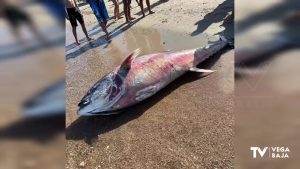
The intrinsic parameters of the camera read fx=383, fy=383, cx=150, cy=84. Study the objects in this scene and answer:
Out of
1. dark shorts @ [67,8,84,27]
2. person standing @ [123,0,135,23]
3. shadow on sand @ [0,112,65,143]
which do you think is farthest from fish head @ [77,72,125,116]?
shadow on sand @ [0,112,65,143]

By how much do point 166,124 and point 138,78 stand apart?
0.38 m

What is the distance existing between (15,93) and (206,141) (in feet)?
4.17

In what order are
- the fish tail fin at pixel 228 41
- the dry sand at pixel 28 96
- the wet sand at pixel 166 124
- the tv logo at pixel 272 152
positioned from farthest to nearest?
the fish tail fin at pixel 228 41
the wet sand at pixel 166 124
the tv logo at pixel 272 152
the dry sand at pixel 28 96

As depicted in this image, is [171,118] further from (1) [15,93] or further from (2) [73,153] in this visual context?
(1) [15,93]

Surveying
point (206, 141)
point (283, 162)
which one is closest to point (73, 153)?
point (206, 141)

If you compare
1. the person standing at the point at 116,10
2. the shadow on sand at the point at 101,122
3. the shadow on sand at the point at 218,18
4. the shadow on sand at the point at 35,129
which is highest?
the shadow on sand at the point at 35,129

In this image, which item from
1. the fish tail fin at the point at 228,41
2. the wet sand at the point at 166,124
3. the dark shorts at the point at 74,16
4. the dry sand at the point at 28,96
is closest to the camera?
the dry sand at the point at 28,96

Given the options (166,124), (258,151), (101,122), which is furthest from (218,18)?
(258,151)

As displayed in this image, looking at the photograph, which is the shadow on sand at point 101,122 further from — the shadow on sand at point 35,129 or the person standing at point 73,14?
the shadow on sand at point 35,129

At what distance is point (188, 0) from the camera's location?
8.66ft

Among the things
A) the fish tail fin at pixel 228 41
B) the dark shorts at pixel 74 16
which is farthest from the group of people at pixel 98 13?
the fish tail fin at pixel 228 41

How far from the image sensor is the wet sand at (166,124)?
1.92m

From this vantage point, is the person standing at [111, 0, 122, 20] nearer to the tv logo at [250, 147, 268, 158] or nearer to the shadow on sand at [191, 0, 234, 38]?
the shadow on sand at [191, 0, 234, 38]

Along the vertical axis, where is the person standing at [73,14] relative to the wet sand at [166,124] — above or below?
above
